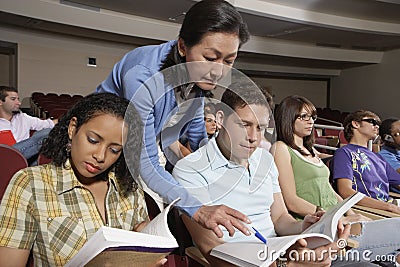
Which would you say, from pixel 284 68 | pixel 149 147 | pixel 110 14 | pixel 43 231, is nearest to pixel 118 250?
pixel 43 231

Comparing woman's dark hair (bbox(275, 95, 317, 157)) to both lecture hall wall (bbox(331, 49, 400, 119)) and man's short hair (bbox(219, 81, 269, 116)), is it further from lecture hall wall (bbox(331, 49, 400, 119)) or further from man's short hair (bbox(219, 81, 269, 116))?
lecture hall wall (bbox(331, 49, 400, 119))

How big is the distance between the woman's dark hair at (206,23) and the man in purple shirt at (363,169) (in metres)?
1.37

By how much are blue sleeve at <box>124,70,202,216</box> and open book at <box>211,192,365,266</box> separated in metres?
0.17

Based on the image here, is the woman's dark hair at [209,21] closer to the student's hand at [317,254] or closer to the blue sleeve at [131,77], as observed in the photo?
the blue sleeve at [131,77]

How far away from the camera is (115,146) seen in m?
1.23

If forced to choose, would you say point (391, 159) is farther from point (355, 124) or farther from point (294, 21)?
point (294, 21)

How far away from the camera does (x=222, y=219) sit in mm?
1079

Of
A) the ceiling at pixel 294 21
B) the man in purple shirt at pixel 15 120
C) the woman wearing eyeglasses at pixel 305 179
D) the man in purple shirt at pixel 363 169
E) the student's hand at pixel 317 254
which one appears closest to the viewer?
the student's hand at pixel 317 254

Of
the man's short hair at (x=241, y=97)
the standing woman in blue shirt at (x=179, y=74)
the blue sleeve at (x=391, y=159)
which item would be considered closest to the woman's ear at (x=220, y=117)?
the man's short hair at (x=241, y=97)

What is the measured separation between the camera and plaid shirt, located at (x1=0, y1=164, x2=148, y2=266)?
3.62 ft

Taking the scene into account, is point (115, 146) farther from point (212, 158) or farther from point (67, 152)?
point (212, 158)

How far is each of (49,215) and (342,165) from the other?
5.86 feet

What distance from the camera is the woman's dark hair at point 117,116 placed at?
1.26 m

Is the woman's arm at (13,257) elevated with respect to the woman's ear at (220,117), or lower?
lower
